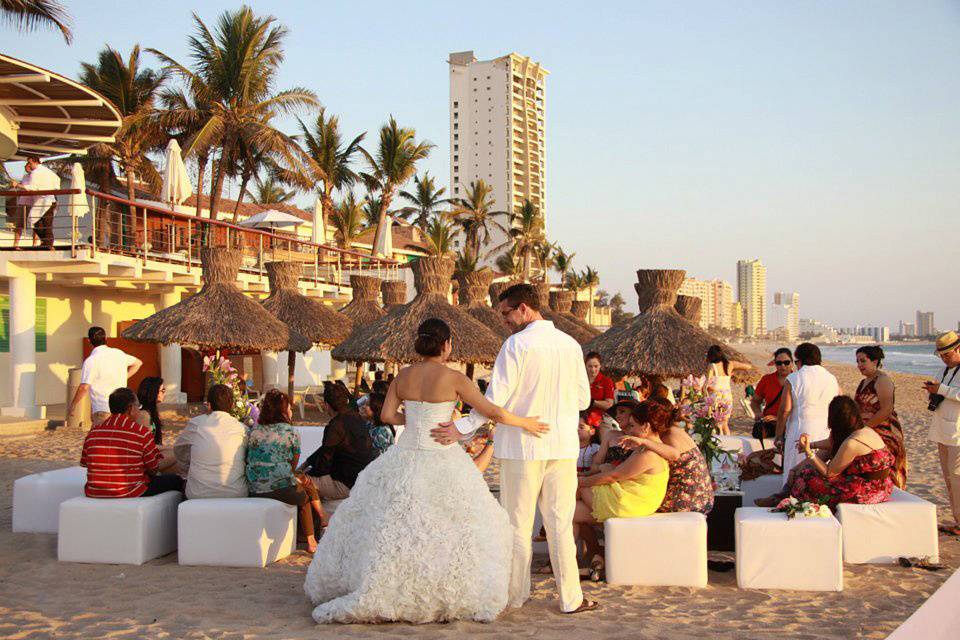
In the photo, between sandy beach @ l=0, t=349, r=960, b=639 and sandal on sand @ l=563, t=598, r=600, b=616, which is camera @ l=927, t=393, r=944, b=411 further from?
sandal on sand @ l=563, t=598, r=600, b=616

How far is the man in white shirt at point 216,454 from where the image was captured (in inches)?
233

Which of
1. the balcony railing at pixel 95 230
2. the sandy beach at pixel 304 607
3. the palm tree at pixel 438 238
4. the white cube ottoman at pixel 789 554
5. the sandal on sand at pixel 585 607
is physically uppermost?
the palm tree at pixel 438 238

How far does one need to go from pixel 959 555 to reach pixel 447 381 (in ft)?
13.1

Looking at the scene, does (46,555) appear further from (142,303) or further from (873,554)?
(142,303)

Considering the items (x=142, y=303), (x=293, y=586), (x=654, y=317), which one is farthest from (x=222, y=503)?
(x=142, y=303)

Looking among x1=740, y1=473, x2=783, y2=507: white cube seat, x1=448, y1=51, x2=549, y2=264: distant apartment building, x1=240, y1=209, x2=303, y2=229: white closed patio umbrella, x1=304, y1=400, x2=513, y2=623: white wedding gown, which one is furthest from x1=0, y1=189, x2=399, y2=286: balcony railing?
x1=448, y1=51, x2=549, y2=264: distant apartment building

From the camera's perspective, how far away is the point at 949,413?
644 centimetres

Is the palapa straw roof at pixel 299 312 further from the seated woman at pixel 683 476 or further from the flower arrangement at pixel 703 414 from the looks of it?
the seated woman at pixel 683 476

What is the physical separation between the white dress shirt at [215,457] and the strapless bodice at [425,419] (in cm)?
194

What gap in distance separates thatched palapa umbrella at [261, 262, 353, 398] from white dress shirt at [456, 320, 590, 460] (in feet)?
38.3

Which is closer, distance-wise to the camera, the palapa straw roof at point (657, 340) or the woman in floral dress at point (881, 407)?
the woman in floral dress at point (881, 407)

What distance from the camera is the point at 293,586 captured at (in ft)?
17.4

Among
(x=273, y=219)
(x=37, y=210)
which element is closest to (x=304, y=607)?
(x=37, y=210)

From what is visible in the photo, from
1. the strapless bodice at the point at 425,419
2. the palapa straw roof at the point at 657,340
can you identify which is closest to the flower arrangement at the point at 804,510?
the strapless bodice at the point at 425,419
